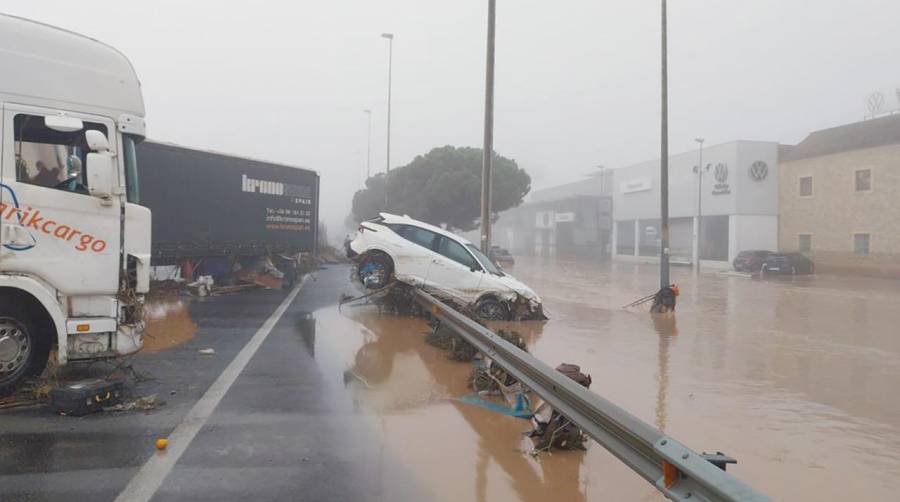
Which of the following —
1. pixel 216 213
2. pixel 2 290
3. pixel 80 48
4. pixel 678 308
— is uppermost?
pixel 80 48

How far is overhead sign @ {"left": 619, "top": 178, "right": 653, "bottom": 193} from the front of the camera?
55312 mm

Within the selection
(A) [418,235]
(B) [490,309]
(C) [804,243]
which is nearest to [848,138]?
(C) [804,243]

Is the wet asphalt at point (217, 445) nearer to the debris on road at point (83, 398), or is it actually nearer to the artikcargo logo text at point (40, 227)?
the debris on road at point (83, 398)

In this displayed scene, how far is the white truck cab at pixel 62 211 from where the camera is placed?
5.74m

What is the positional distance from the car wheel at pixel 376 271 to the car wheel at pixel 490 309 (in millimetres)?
1950

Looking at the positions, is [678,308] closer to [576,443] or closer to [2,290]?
[576,443]

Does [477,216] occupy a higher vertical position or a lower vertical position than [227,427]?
higher

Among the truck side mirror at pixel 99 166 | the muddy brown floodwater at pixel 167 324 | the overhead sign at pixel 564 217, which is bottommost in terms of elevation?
the muddy brown floodwater at pixel 167 324

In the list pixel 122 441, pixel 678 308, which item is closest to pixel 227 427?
pixel 122 441

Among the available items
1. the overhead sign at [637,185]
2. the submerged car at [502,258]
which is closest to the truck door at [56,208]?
the submerged car at [502,258]

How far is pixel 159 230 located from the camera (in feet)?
49.5

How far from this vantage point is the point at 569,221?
7238 centimetres

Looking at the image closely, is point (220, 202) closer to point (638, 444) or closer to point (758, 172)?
point (638, 444)

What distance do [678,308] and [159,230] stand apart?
13.7 metres
